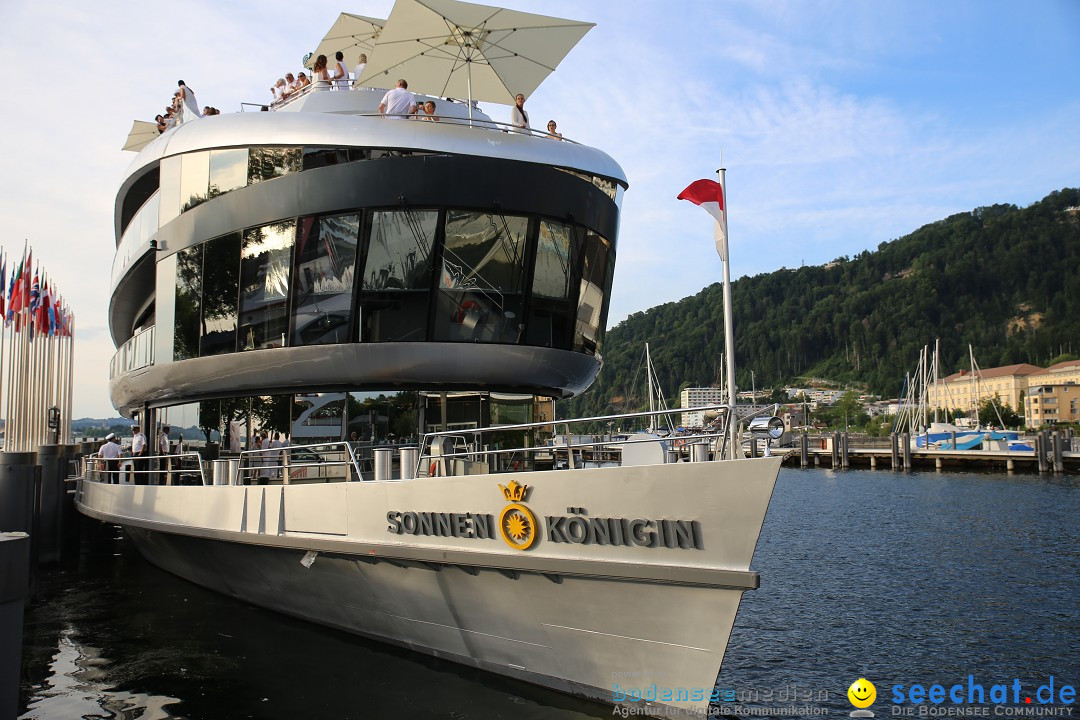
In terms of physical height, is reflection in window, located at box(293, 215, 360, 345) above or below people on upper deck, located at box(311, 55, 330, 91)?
below

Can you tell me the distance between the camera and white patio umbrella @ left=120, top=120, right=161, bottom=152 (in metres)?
21.8

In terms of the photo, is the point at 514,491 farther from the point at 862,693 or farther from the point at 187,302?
the point at 187,302

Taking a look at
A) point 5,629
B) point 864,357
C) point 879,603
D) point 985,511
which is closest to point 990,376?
point 864,357

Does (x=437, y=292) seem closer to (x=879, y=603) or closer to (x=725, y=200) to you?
(x=725, y=200)

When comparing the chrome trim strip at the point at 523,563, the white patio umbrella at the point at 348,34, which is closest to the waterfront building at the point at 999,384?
the white patio umbrella at the point at 348,34

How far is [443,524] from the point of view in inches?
338

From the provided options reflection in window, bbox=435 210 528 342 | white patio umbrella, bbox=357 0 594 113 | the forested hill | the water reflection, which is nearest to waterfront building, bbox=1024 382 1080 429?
the forested hill

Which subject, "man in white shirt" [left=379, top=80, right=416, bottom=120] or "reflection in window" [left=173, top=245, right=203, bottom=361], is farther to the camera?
"reflection in window" [left=173, top=245, right=203, bottom=361]

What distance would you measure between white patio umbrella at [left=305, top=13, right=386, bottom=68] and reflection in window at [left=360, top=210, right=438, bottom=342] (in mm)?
8281

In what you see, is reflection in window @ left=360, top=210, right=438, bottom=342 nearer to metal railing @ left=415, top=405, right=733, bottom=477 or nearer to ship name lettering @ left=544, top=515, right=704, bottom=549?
metal railing @ left=415, top=405, right=733, bottom=477

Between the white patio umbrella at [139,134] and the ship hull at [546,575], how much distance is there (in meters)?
14.6

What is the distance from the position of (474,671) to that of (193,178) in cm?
903

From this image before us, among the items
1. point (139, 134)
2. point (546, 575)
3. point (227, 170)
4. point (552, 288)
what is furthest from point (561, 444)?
point (139, 134)

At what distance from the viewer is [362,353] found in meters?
11.7
